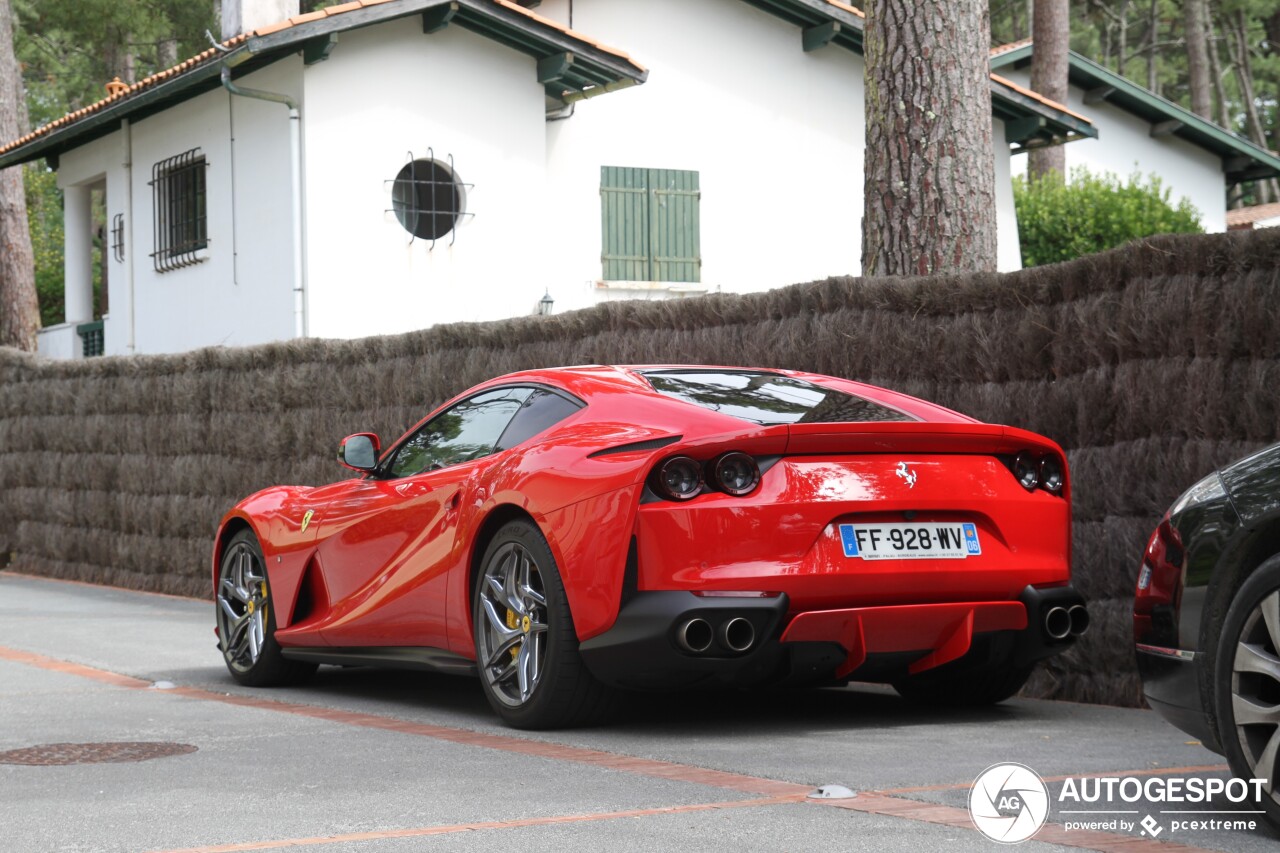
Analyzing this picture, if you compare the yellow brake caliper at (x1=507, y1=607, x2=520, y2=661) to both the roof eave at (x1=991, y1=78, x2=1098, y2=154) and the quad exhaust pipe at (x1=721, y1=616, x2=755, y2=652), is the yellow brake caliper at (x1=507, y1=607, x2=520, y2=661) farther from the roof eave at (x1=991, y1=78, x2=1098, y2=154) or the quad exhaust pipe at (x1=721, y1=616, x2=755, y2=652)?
the roof eave at (x1=991, y1=78, x2=1098, y2=154)

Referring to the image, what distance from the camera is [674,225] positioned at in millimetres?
23094

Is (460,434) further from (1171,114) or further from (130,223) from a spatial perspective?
(1171,114)

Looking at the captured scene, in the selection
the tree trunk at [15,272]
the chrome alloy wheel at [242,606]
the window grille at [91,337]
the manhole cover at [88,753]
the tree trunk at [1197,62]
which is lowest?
the manhole cover at [88,753]

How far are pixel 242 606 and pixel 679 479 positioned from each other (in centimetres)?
357

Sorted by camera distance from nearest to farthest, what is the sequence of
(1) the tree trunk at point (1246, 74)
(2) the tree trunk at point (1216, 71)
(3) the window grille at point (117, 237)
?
(3) the window grille at point (117, 237) < (2) the tree trunk at point (1216, 71) < (1) the tree trunk at point (1246, 74)

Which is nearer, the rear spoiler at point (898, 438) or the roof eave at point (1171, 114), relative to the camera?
the rear spoiler at point (898, 438)

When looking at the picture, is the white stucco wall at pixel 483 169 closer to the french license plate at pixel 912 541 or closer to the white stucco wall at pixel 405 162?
the white stucco wall at pixel 405 162

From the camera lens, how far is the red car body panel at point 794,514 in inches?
244

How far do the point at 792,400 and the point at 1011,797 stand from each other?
2.19 meters

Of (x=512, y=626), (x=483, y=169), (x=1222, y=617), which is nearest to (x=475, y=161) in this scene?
(x=483, y=169)

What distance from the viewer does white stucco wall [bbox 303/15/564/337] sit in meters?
20.6

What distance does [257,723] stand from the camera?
24.1 feet

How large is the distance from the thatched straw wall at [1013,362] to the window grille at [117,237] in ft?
36.9

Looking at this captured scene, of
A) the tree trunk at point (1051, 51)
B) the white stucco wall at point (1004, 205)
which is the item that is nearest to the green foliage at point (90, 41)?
the tree trunk at point (1051, 51)
